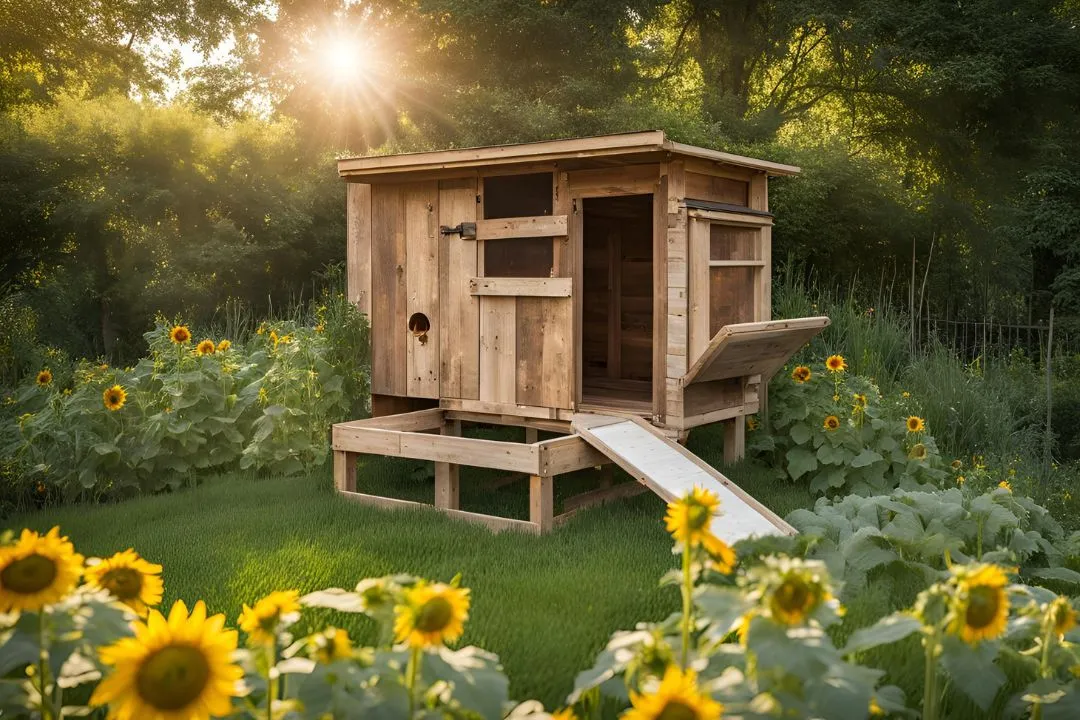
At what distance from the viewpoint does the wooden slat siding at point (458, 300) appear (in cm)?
746

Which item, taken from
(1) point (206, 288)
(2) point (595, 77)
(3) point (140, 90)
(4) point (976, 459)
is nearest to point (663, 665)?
(4) point (976, 459)

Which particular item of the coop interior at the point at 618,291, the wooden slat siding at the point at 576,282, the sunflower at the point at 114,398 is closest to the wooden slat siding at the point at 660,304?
the wooden slat siding at the point at 576,282

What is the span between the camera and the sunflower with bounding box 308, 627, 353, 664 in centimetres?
188

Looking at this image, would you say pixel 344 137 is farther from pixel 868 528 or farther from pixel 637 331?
pixel 868 528

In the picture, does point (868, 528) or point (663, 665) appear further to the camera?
point (868, 528)

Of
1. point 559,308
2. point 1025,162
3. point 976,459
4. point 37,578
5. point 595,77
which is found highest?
point 595,77

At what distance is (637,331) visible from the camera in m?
9.93

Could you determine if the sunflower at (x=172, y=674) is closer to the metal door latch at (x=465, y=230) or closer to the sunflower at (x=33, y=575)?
the sunflower at (x=33, y=575)

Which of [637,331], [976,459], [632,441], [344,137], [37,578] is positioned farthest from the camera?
[344,137]

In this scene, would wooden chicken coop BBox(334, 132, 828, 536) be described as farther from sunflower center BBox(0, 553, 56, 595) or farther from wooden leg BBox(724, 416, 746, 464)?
sunflower center BBox(0, 553, 56, 595)

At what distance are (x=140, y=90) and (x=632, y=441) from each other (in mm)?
23252

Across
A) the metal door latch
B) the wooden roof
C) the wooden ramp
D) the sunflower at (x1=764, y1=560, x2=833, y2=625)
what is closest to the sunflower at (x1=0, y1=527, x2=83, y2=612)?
the sunflower at (x1=764, y1=560, x2=833, y2=625)

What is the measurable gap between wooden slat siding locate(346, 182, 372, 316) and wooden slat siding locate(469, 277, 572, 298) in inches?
42.8

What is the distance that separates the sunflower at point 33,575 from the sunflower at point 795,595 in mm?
1345
